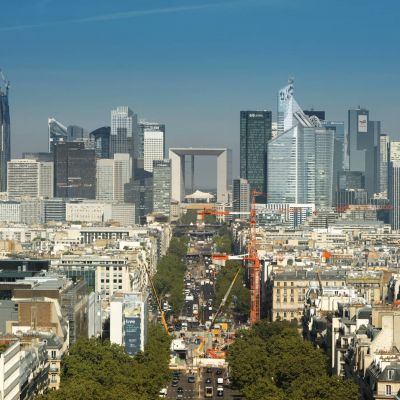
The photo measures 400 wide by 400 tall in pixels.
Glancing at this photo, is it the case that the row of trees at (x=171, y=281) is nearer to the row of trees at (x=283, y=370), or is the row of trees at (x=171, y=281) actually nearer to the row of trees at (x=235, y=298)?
the row of trees at (x=235, y=298)

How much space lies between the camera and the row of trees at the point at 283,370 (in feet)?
191

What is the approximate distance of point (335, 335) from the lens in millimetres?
69000

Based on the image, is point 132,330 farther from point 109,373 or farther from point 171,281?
point 171,281

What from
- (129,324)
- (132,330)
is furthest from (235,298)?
(132,330)

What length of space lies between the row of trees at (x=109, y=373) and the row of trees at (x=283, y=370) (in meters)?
3.73

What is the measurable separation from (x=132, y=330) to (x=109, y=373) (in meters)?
11.4

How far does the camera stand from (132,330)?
78.8m

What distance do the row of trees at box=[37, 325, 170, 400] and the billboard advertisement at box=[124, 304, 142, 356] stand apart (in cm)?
64

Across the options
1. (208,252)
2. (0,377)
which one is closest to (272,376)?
(0,377)

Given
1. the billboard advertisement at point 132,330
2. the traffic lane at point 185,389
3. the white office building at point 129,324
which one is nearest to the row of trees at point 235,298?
the white office building at point 129,324

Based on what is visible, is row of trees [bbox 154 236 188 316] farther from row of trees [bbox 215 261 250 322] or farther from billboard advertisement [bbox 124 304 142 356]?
billboard advertisement [bbox 124 304 142 356]

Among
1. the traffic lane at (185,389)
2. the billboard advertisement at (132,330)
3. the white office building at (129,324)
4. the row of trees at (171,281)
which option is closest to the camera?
the traffic lane at (185,389)

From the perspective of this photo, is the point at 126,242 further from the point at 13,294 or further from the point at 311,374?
the point at 311,374

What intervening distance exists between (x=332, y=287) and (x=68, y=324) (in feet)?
82.1
